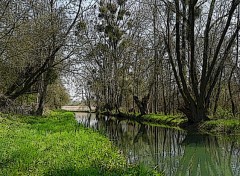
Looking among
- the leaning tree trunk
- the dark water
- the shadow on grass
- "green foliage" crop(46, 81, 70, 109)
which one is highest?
"green foliage" crop(46, 81, 70, 109)

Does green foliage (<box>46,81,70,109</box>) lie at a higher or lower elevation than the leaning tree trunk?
higher

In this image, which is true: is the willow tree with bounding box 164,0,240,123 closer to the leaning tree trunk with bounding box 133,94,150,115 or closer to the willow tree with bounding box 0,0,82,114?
the willow tree with bounding box 0,0,82,114

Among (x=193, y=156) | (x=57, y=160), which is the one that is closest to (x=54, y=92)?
(x=193, y=156)

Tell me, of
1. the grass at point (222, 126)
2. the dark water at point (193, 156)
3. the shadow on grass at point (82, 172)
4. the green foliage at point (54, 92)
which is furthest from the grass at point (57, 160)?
the green foliage at point (54, 92)

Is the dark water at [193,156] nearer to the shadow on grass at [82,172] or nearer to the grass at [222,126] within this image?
the grass at [222,126]

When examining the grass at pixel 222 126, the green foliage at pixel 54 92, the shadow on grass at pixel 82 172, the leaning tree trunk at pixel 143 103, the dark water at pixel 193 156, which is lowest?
the dark water at pixel 193 156

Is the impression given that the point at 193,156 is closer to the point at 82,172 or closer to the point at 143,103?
the point at 82,172

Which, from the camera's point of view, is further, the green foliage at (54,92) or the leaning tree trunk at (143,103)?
the green foliage at (54,92)

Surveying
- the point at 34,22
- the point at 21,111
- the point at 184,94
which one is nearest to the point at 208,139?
the point at 184,94

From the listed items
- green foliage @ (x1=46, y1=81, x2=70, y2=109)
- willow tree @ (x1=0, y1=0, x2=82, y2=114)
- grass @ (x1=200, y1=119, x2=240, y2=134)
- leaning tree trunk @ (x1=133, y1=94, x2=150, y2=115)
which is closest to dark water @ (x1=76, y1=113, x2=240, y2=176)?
grass @ (x1=200, y1=119, x2=240, y2=134)

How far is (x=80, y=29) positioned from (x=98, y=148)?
15.9 m

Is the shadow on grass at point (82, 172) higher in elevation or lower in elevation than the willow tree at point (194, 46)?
lower

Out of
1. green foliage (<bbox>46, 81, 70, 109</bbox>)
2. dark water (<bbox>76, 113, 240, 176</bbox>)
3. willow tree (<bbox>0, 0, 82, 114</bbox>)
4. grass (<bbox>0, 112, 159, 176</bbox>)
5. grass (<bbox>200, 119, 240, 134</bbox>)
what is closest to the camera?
grass (<bbox>0, 112, 159, 176</bbox>)

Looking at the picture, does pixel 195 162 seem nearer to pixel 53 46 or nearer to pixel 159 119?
pixel 53 46
